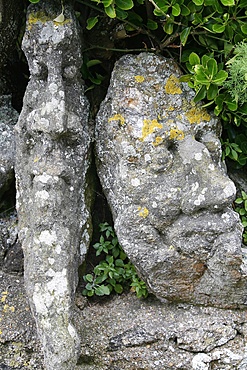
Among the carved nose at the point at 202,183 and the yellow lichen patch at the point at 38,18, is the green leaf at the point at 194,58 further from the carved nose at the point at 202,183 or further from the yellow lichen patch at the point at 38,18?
the yellow lichen patch at the point at 38,18

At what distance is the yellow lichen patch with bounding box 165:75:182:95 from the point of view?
165 centimetres

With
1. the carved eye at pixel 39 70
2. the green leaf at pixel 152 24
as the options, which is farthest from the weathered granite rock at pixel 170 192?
the carved eye at pixel 39 70

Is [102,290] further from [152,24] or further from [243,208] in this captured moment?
[152,24]

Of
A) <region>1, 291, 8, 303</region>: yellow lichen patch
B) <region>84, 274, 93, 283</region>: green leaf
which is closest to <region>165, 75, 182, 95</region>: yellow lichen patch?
<region>84, 274, 93, 283</region>: green leaf

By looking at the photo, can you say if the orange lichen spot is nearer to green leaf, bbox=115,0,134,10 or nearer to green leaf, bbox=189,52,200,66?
green leaf, bbox=189,52,200,66

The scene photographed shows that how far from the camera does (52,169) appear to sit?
1.58 metres

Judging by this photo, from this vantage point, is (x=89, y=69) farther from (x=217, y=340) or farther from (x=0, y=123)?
(x=217, y=340)

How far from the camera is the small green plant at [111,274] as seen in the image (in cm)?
171

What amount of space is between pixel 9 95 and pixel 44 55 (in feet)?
1.14

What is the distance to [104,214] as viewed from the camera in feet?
6.09

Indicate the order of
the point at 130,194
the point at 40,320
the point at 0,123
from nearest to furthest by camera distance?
the point at 40,320 → the point at 130,194 → the point at 0,123

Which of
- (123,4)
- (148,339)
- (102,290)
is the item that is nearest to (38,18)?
(123,4)

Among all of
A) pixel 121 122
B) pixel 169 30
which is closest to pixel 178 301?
pixel 121 122

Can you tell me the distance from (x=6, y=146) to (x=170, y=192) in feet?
1.87
